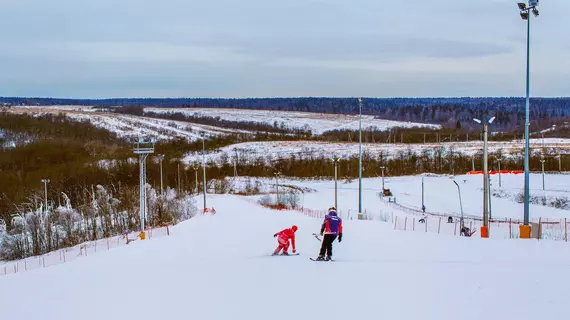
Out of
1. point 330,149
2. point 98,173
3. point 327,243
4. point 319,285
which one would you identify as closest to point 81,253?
point 327,243

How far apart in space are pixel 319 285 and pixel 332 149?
135 meters

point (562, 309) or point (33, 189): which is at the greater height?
point (562, 309)

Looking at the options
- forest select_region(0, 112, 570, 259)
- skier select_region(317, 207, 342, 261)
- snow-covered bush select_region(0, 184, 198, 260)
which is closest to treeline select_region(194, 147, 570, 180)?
forest select_region(0, 112, 570, 259)

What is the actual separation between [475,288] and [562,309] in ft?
6.04

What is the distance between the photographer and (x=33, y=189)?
7362cm

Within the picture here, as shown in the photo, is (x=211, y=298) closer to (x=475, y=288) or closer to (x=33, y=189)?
(x=475, y=288)

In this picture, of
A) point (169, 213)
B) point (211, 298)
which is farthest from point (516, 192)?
point (211, 298)

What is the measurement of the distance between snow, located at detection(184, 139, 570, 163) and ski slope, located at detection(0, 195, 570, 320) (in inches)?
4498

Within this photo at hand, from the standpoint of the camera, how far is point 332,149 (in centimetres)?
14612

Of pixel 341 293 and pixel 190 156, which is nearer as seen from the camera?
pixel 341 293

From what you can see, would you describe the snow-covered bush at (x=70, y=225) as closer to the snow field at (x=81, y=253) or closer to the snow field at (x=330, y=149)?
the snow field at (x=81, y=253)

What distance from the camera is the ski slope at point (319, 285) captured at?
9773 mm

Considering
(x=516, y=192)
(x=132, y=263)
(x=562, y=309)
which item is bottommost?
(x=516, y=192)

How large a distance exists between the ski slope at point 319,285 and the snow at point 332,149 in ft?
375
